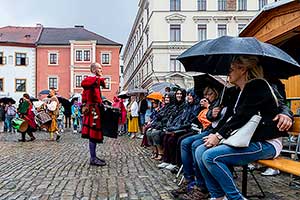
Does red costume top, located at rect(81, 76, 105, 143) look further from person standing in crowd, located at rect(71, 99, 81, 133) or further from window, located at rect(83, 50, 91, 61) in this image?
window, located at rect(83, 50, 91, 61)

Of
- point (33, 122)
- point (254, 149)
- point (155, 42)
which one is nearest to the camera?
point (254, 149)

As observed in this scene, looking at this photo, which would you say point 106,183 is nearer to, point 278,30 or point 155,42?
point 278,30

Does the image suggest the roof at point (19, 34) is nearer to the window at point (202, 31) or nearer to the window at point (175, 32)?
the window at point (175, 32)

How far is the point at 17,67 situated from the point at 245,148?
56.0 meters

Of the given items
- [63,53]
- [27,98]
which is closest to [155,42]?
[63,53]

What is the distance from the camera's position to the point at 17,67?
187ft

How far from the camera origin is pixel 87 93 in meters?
8.93

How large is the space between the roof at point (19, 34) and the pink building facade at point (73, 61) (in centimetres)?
186

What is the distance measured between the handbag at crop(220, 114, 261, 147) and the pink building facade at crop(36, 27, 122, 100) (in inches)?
2030

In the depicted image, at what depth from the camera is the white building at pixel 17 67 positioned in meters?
56.7

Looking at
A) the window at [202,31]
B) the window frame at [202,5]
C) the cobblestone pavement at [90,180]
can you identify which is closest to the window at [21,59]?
the window at [202,31]

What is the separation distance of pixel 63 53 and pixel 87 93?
4941cm

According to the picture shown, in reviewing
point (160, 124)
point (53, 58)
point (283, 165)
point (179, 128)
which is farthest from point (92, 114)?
point (53, 58)

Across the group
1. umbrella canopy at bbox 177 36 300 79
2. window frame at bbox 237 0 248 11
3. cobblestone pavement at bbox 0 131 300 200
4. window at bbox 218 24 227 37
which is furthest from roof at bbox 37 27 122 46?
umbrella canopy at bbox 177 36 300 79
